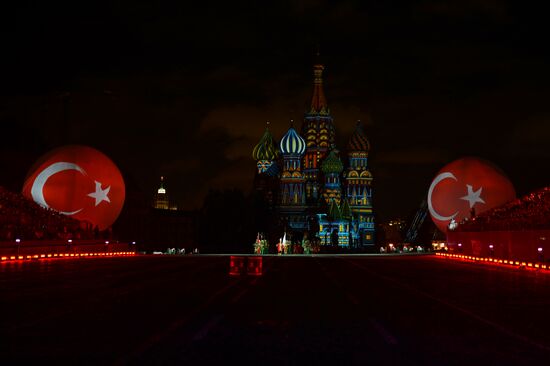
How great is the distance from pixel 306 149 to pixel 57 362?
173 meters

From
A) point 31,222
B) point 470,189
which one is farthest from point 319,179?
point 31,222

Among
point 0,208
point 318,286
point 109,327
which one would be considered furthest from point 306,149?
point 109,327

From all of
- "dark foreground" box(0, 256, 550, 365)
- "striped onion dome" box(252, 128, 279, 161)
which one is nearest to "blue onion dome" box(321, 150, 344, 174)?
"striped onion dome" box(252, 128, 279, 161)

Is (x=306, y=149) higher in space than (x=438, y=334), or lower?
higher

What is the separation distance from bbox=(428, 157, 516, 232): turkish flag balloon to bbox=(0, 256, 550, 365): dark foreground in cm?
3862

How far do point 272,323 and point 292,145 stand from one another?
155221mm

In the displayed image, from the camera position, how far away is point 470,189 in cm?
6378

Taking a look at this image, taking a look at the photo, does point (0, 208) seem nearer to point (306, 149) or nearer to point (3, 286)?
point (3, 286)

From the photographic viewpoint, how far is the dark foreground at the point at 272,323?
10992 millimetres

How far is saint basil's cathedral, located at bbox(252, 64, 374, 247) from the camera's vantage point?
16700 centimetres

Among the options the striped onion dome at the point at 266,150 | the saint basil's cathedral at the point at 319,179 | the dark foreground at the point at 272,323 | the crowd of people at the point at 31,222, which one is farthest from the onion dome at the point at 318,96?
the dark foreground at the point at 272,323

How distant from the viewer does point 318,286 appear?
989 inches

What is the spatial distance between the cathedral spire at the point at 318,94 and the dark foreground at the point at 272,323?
527 feet

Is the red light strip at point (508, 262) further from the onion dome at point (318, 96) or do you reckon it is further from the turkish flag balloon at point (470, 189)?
the onion dome at point (318, 96)
